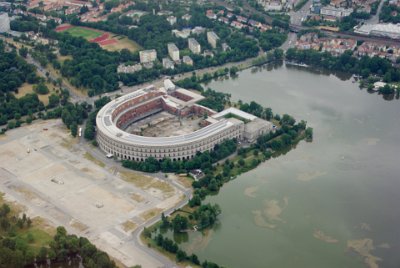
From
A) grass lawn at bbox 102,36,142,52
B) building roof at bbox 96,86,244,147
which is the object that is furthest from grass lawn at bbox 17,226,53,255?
grass lawn at bbox 102,36,142,52

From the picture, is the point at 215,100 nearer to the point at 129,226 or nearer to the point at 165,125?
the point at 165,125

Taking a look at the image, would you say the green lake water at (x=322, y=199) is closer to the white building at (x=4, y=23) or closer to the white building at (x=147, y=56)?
the white building at (x=147, y=56)

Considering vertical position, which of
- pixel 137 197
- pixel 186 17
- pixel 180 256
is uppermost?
pixel 186 17

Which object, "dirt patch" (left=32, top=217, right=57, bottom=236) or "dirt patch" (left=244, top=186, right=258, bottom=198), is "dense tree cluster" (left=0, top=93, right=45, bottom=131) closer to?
"dirt patch" (left=32, top=217, right=57, bottom=236)

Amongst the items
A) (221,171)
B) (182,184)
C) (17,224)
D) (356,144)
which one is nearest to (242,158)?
(221,171)

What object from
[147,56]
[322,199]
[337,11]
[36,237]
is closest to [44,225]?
[36,237]

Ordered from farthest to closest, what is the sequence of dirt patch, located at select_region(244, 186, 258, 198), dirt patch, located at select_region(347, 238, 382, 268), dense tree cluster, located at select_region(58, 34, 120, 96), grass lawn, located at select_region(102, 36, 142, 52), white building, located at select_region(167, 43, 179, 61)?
grass lawn, located at select_region(102, 36, 142, 52)
white building, located at select_region(167, 43, 179, 61)
dense tree cluster, located at select_region(58, 34, 120, 96)
dirt patch, located at select_region(244, 186, 258, 198)
dirt patch, located at select_region(347, 238, 382, 268)

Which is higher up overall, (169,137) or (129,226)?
(169,137)

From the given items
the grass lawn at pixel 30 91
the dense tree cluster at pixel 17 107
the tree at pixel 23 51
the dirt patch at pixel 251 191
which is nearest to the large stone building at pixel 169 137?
the dirt patch at pixel 251 191
